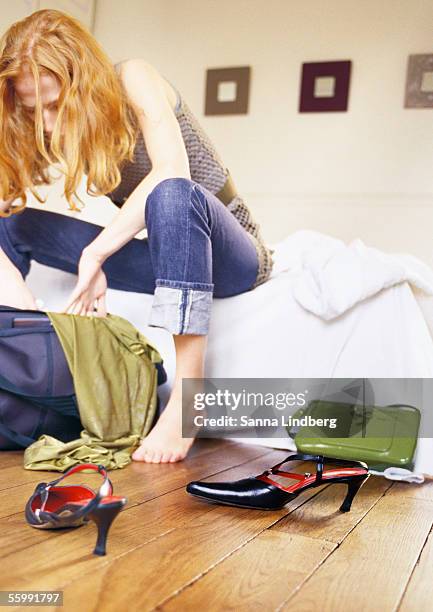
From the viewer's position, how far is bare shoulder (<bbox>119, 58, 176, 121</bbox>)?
1.45m

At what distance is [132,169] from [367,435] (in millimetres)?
791

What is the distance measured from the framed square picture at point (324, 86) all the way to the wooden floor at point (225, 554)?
264 centimetres

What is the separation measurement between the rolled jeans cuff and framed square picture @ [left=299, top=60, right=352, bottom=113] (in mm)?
2430

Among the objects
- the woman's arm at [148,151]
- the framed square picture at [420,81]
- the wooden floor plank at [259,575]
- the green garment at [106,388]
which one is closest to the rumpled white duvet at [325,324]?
the green garment at [106,388]

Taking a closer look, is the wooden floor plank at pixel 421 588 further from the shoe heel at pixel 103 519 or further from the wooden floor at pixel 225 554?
the shoe heel at pixel 103 519

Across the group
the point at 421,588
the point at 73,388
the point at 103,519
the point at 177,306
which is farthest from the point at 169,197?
the point at 421,588

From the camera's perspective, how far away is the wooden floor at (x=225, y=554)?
0.70 metres

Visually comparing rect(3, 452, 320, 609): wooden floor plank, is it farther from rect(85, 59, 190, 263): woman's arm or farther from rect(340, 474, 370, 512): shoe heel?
rect(85, 59, 190, 263): woman's arm

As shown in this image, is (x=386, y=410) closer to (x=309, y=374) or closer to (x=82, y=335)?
(x=309, y=374)

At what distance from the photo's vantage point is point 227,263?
152 cm

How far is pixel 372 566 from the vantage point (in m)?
0.82

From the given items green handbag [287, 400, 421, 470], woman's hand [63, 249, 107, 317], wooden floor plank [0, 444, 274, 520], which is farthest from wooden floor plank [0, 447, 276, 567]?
woman's hand [63, 249, 107, 317]

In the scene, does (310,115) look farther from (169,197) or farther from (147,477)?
(147,477)

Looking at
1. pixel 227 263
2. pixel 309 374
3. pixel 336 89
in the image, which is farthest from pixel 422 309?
pixel 336 89
